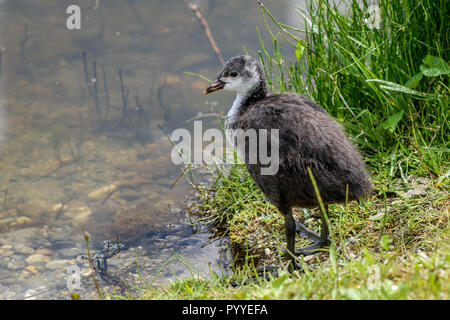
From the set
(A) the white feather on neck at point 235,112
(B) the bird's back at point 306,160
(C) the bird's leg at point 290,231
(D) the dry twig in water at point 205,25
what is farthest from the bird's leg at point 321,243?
(D) the dry twig in water at point 205,25

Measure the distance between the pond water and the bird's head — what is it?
4.52ft

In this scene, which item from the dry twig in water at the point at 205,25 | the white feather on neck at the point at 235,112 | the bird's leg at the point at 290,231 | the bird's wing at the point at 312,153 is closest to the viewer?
the bird's wing at the point at 312,153

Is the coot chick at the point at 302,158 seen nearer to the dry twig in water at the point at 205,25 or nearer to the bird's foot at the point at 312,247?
the bird's foot at the point at 312,247

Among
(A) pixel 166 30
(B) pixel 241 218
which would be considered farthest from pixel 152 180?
(A) pixel 166 30

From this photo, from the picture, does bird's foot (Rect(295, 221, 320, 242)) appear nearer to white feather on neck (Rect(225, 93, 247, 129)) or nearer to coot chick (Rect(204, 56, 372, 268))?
coot chick (Rect(204, 56, 372, 268))

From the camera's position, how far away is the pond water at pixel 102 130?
467 centimetres

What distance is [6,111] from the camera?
22.6 feet

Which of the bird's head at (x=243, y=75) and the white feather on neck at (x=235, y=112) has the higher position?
the bird's head at (x=243, y=75)

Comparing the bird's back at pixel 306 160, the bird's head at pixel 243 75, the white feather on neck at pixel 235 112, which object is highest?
the bird's head at pixel 243 75

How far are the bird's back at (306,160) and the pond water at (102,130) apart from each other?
80cm

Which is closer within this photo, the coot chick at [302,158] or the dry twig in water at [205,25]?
the coot chick at [302,158]

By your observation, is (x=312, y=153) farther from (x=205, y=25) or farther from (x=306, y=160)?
(x=205, y=25)

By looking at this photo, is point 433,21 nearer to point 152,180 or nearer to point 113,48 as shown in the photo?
point 152,180

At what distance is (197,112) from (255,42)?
58.6 inches
